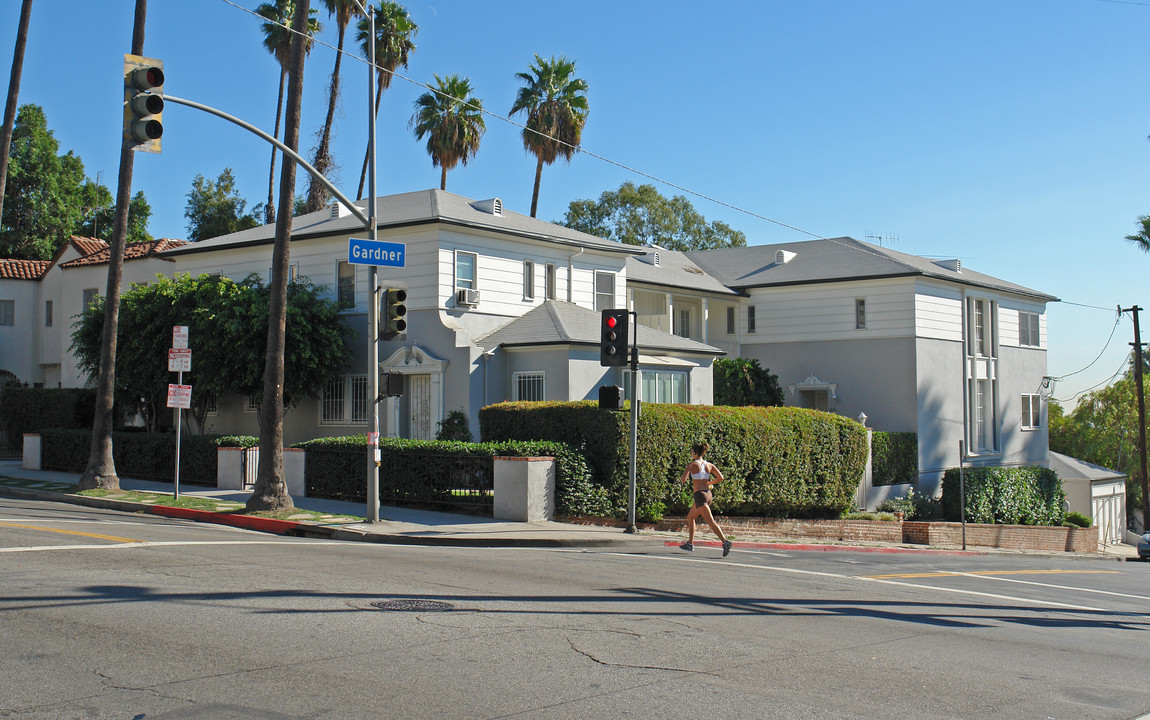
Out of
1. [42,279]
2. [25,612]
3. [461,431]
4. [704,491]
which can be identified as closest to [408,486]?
[461,431]

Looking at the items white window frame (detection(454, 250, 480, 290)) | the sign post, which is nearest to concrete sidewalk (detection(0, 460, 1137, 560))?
the sign post

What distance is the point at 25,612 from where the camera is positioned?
855 cm

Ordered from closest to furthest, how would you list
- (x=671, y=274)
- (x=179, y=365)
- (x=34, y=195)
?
(x=179, y=365), (x=671, y=274), (x=34, y=195)

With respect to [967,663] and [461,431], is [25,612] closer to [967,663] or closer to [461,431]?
[967,663]

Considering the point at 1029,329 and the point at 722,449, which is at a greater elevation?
the point at 1029,329

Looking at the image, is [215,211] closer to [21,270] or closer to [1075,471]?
[21,270]

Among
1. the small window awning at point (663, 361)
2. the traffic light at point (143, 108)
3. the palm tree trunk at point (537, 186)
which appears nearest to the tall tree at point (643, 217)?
the palm tree trunk at point (537, 186)

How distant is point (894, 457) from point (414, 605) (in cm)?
2665

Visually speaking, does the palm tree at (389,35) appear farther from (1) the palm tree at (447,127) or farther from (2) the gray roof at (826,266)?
(2) the gray roof at (826,266)

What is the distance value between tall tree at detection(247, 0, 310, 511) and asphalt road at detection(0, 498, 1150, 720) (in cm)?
457

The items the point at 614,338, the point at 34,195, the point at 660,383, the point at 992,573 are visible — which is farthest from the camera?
the point at 34,195

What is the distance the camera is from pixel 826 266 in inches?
1527

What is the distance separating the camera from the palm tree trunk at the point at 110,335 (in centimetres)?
2253

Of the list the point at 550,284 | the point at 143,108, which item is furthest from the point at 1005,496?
the point at 143,108
